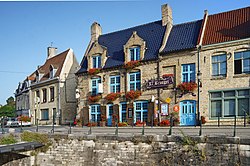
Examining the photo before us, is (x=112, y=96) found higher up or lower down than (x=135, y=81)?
lower down

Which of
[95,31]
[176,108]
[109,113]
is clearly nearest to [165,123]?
[176,108]

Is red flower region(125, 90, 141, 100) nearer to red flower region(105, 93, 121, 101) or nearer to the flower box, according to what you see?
red flower region(105, 93, 121, 101)

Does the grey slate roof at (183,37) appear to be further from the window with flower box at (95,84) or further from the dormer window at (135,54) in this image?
the window with flower box at (95,84)

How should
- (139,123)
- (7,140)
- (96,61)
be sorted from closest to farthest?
(7,140) < (139,123) < (96,61)

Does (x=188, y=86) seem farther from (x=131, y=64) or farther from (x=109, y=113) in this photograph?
(x=109, y=113)

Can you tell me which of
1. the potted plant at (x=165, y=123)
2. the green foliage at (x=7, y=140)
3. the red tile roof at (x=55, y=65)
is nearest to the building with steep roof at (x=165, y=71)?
the potted plant at (x=165, y=123)

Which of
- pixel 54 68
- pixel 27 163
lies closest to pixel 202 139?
pixel 27 163

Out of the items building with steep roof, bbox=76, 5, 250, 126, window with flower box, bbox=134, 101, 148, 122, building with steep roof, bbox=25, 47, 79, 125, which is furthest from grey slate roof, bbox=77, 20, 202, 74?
building with steep roof, bbox=25, 47, 79, 125

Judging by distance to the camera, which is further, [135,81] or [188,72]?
[135,81]

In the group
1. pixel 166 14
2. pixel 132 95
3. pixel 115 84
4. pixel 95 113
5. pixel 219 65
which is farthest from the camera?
pixel 95 113

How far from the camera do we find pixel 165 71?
21188mm

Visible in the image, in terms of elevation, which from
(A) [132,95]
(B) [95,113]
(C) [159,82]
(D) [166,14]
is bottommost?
(B) [95,113]

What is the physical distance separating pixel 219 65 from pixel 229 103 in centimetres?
284

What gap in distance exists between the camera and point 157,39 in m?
23.1
